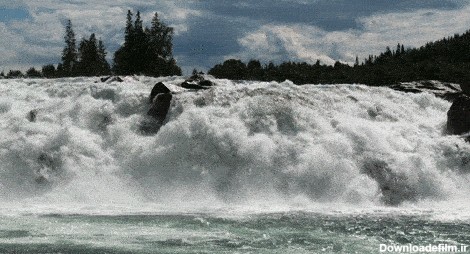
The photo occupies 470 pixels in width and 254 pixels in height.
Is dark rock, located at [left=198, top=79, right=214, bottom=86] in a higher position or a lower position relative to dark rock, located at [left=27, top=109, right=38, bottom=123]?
higher

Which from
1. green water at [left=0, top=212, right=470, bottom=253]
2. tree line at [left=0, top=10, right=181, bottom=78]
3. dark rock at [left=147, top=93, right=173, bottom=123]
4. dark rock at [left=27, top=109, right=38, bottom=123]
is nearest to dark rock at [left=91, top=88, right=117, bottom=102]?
dark rock at [left=147, top=93, right=173, bottom=123]

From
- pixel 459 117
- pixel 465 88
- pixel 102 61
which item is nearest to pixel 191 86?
pixel 459 117

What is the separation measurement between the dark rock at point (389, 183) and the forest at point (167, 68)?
58786mm

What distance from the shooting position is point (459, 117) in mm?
26703

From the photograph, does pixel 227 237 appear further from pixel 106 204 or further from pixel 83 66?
pixel 83 66

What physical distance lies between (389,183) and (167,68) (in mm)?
67077

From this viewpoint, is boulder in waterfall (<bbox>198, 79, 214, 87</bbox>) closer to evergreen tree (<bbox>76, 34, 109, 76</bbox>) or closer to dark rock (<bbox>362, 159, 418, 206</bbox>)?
dark rock (<bbox>362, 159, 418, 206</bbox>)

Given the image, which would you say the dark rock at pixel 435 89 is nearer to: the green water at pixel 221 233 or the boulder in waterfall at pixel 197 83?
the boulder in waterfall at pixel 197 83

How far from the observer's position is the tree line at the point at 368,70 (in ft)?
294

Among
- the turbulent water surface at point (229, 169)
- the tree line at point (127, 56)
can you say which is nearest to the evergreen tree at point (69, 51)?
the tree line at point (127, 56)

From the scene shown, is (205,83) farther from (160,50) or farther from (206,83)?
(160,50)

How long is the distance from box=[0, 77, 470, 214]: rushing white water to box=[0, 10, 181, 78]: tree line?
5441 centimetres

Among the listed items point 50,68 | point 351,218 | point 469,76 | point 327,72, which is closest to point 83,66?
point 50,68

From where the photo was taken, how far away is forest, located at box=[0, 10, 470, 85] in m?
82.4
